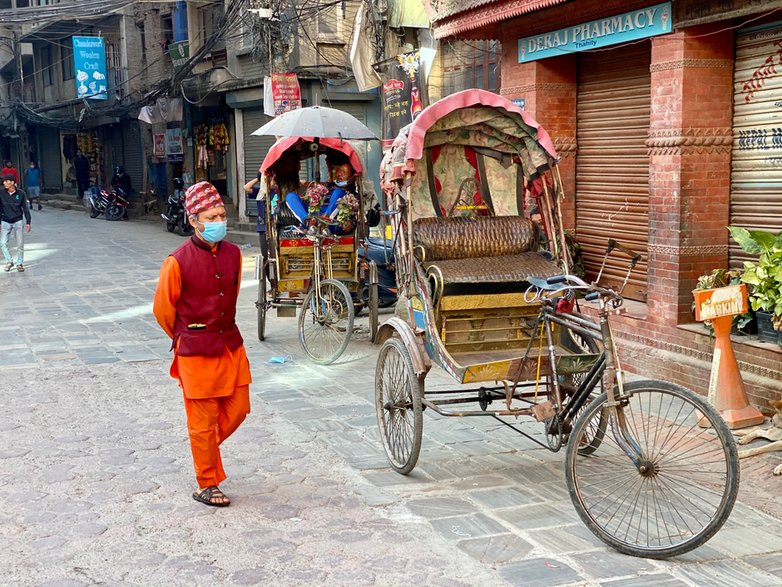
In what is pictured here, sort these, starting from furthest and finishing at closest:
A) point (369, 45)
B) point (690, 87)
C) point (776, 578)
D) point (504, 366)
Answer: point (369, 45), point (690, 87), point (504, 366), point (776, 578)

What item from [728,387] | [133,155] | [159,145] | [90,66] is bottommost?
[728,387]

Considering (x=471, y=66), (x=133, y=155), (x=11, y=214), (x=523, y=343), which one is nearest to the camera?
(x=523, y=343)

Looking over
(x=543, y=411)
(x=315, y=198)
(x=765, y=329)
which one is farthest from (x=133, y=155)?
(x=543, y=411)

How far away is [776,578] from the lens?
450 cm

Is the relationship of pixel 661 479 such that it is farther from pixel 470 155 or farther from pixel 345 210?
pixel 345 210

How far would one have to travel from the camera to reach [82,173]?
1502 inches

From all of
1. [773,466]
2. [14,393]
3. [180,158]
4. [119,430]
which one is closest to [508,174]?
[773,466]

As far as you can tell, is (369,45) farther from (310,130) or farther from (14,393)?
(14,393)

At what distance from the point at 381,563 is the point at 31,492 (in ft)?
7.92

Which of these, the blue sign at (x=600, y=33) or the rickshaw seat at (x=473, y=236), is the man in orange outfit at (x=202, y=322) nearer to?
the rickshaw seat at (x=473, y=236)

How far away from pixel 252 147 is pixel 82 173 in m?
16.3

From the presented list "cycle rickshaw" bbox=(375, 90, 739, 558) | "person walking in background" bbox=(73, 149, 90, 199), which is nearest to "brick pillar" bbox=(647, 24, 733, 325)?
"cycle rickshaw" bbox=(375, 90, 739, 558)

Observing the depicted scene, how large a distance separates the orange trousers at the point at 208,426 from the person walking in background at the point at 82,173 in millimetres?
34473

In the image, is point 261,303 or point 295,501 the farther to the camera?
point 261,303
